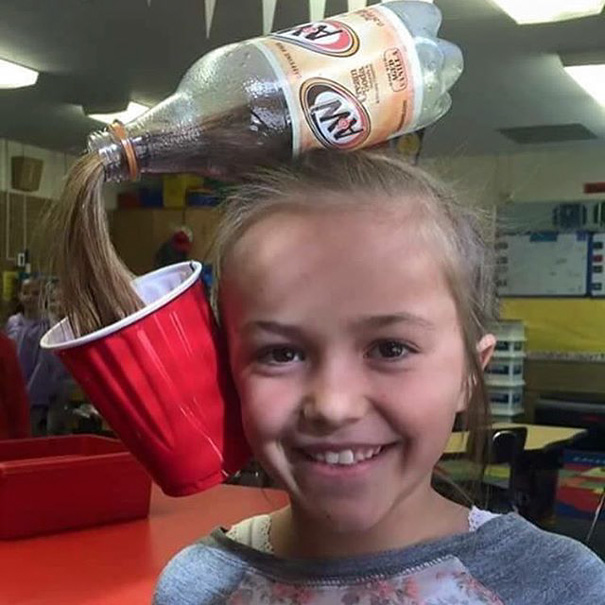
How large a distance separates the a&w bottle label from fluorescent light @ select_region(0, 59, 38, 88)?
4118mm

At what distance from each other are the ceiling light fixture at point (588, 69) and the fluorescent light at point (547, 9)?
0.60m

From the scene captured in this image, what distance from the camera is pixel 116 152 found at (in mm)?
635

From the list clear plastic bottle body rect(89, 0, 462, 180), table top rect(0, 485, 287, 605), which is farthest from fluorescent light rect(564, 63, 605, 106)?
clear plastic bottle body rect(89, 0, 462, 180)

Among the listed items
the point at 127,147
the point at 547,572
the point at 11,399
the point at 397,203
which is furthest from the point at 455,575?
the point at 11,399

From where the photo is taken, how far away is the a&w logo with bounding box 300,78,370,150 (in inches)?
24.2

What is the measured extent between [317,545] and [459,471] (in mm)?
268

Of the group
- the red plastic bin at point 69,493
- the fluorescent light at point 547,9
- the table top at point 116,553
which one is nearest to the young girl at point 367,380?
the table top at point 116,553

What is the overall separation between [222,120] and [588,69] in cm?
413

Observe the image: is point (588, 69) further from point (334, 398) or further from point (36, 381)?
point (334, 398)

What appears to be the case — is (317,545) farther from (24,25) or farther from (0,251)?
(0,251)

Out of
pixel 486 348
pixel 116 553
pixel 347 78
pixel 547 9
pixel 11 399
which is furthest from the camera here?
pixel 547 9

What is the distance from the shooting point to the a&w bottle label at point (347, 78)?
2.02 feet

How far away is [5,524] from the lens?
1.48 metres

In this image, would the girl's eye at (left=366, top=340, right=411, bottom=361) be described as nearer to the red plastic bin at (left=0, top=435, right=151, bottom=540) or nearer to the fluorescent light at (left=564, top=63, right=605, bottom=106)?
the red plastic bin at (left=0, top=435, right=151, bottom=540)
